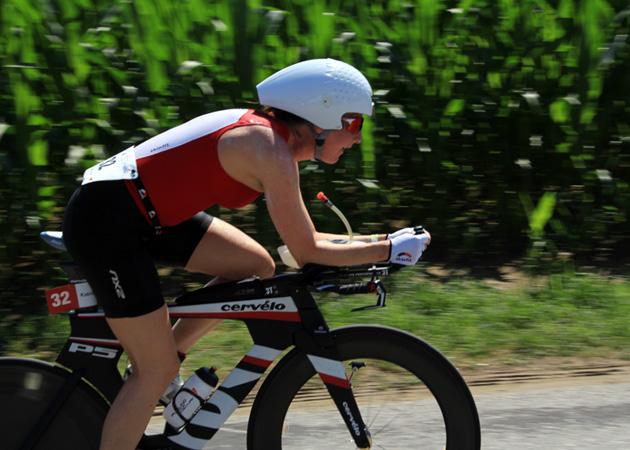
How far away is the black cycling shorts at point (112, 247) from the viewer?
2758mm

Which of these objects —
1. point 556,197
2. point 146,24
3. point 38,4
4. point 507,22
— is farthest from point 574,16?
point 38,4

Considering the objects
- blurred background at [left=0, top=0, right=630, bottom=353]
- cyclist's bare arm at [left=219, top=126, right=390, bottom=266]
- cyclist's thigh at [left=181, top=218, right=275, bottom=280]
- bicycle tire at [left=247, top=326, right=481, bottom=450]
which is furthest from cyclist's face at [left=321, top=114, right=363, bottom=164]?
blurred background at [left=0, top=0, right=630, bottom=353]

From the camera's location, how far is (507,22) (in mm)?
6613

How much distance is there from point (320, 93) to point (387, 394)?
121 centimetres

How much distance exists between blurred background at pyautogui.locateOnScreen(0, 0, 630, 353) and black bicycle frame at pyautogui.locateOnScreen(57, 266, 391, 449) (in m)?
2.79

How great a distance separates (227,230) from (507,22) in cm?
421

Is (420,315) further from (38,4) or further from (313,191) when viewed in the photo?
(38,4)

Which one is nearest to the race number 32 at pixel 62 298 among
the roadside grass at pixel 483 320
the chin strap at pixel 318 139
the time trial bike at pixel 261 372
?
the time trial bike at pixel 261 372

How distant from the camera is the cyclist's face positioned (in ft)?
9.58

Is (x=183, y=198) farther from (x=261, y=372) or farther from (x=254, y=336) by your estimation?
(x=261, y=372)

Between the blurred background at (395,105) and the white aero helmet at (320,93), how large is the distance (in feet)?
10.2

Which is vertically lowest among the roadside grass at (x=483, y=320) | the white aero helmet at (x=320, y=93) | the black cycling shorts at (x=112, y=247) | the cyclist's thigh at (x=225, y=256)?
the roadside grass at (x=483, y=320)

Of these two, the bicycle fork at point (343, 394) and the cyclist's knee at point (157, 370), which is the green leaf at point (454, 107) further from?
the cyclist's knee at point (157, 370)

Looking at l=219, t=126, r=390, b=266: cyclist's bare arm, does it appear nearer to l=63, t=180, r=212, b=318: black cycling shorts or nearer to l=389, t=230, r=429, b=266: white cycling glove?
l=389, t=230, r=429, b=266: white cycling glove
